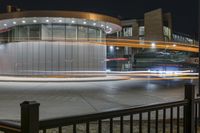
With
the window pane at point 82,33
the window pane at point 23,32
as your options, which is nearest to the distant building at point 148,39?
the window pane at point 82,33

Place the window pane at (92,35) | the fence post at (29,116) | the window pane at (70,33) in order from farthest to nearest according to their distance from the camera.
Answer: the window pane at (92,35), the window pane at (70,33), the fence post at (29,116)

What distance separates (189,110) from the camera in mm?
5801

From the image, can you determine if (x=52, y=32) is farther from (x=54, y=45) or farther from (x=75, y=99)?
(x=75, y=99)

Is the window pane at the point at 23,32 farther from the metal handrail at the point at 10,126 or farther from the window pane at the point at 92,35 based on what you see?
the metal handrail at the point at 10,126

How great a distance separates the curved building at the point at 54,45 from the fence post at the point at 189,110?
91.3 ft

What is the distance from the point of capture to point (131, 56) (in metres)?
94.2

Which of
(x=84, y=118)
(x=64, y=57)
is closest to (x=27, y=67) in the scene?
(x=64, y=57)

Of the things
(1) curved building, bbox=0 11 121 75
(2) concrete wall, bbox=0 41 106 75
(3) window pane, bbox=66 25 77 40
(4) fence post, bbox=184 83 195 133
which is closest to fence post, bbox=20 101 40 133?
(4) fence post, bbox=184 83 195 133

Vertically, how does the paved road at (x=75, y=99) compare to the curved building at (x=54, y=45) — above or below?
below

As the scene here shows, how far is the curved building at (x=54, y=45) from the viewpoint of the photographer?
3447 cm

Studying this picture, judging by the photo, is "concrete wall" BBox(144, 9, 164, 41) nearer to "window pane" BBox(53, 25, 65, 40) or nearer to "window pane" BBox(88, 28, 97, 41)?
"window pane" BBox(88, 28, 97, 41)

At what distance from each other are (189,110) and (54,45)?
97.6 feet

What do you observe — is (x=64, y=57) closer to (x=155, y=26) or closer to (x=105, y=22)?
(x=105, y=22)

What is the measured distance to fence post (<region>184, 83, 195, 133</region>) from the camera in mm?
5754
